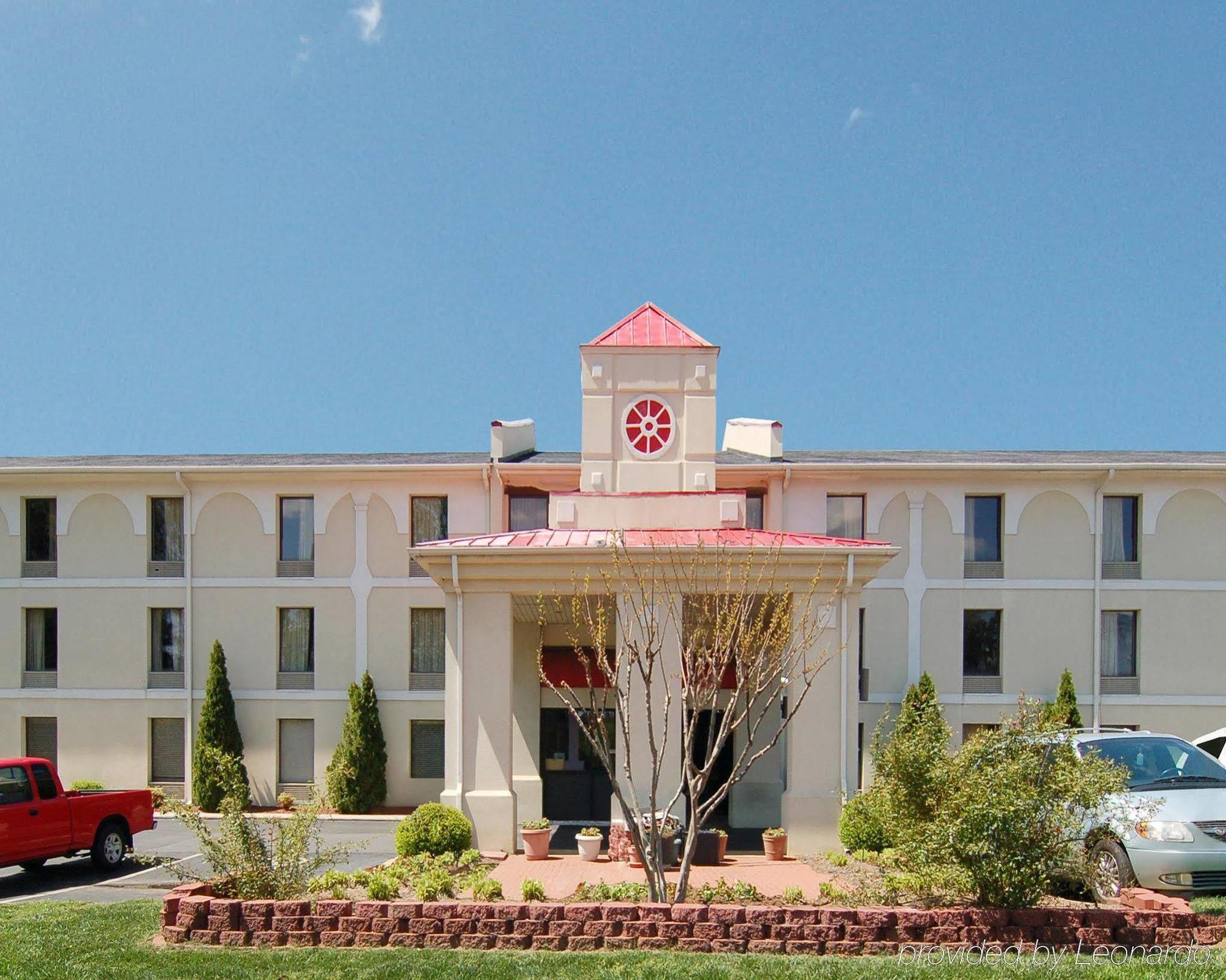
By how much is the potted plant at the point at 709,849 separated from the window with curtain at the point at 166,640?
16.1m

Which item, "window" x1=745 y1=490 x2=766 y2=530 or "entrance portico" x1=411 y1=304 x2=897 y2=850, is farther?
"window" x1=745 y1=490 x2=766 y2=530

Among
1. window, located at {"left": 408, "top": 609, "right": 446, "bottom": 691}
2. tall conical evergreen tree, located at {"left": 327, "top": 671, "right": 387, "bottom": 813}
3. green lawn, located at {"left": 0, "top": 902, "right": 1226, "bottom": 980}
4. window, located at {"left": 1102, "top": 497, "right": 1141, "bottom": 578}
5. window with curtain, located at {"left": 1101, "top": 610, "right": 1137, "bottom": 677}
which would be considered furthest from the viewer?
window, located at {"left": 408, "top": 609, "right": 446, "bottom": 691}

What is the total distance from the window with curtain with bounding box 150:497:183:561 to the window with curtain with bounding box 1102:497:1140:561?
23.3m

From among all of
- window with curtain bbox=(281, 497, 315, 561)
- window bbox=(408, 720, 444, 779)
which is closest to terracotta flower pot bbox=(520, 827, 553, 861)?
window bbox=(408, 720, 444, 779)

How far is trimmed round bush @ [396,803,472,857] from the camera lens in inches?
520

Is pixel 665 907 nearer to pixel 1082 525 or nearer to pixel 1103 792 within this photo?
pixel 1103 792

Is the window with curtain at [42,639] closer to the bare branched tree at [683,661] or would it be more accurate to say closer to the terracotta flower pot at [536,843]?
the bare branched tree at [683,661]

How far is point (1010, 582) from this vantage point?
22.9 m

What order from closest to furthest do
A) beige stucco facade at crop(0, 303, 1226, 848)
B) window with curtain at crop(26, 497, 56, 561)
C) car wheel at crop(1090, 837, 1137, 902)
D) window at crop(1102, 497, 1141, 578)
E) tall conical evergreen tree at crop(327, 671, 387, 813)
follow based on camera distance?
car wheel at crop(1090, 837, 1137, 902) < tall conical evergreen tree at crop(327, 671, 387, 813) < beige stucco facade at crop(0, 303, 1226, 848) < window at crop(1102, 497, 1141, 578) < window with curtain at crop(26, 497, 56, 561)

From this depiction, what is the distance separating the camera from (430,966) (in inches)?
301

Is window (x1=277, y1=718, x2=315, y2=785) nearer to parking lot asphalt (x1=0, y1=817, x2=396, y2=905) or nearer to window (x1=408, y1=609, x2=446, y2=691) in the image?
window (x1=408, y1=609, x2=446, y2=691)

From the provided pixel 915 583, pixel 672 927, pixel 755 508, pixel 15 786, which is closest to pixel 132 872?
pixel 15 786

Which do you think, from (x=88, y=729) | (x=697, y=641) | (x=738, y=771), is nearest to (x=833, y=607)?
(x=697, y=641)

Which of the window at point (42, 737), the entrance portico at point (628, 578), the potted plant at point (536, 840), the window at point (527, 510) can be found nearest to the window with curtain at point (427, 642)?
the window at point (527, 510)
